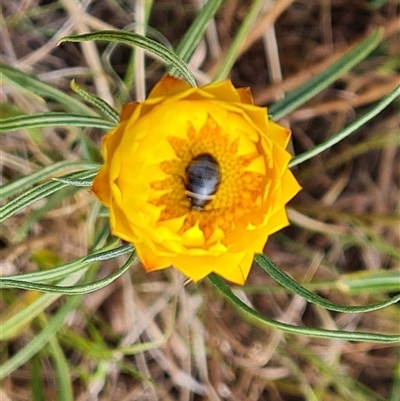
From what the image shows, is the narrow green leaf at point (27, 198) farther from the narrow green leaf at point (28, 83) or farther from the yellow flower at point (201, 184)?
the narrow green leaf at point (28, 83)

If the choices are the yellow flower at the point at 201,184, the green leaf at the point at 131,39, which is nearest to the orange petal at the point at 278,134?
the yellow flower at the point at 201,184

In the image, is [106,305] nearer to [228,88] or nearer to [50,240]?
[50,240]

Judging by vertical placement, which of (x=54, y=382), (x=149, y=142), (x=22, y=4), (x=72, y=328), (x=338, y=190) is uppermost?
(x=149, y=142)

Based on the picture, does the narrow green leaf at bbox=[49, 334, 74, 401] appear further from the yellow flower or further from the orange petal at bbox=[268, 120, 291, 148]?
the orange petal at bbox=[268, 120, 291, 148]

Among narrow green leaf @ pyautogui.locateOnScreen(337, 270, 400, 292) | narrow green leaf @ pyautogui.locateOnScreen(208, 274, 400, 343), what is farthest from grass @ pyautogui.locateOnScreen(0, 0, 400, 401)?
narrow green leaf @ pyautogui.locateOnScreen(208, 274, 400, 343)

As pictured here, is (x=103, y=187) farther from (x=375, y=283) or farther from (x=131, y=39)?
(x=375, y=283)

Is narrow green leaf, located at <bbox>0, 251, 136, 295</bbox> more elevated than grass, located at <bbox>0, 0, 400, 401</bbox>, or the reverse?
narrow green leaf, located at <bbox>0, 251, 136, 295</bbox>

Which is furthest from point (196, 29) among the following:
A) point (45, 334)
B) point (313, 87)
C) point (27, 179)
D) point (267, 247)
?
point (267, 247)

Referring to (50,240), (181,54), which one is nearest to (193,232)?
(181,54)
